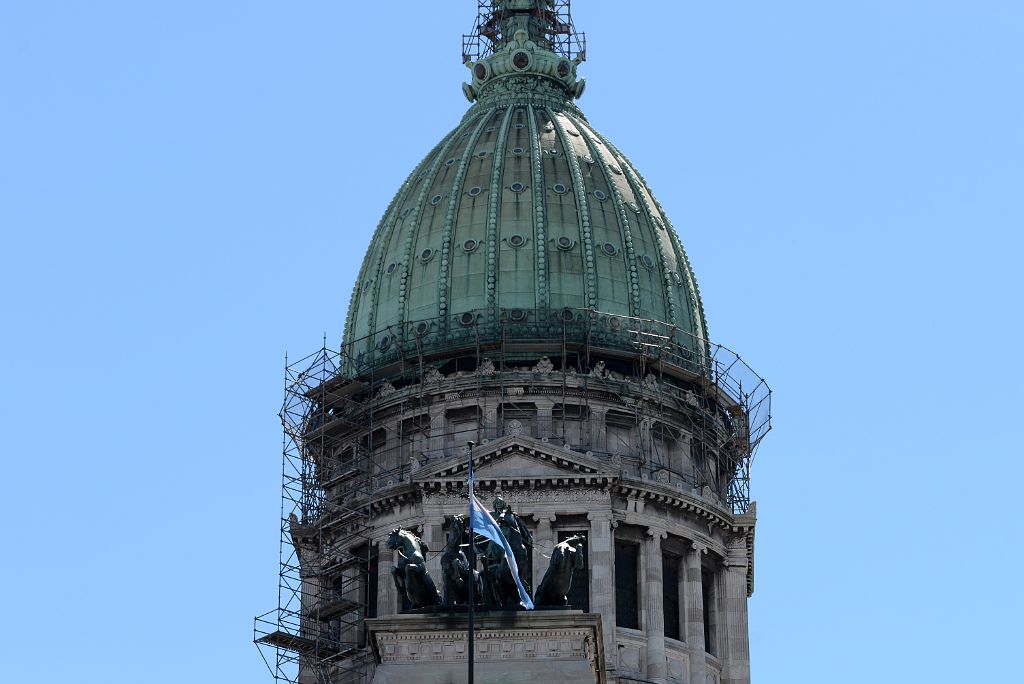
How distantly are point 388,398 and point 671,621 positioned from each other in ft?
54.5

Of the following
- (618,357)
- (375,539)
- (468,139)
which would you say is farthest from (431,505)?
(468,139)

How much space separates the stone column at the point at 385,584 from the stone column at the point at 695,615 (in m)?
13.1

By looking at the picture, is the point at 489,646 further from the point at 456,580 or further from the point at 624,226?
the point at 624,226

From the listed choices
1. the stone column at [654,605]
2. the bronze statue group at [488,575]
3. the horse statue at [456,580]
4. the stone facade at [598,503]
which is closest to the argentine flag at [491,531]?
the bronze statue group at [488,575]

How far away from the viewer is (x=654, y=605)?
114 m

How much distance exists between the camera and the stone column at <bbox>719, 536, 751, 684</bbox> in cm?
11731

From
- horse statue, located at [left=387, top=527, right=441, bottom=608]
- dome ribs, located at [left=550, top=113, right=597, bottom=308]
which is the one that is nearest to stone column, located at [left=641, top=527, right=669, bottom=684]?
dome ribs, located at [left=550, top=113, right=597, bottom=308]

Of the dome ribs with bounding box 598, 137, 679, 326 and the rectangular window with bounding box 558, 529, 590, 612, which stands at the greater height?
the dome ribs with bounding box 598, 137, 679, 326

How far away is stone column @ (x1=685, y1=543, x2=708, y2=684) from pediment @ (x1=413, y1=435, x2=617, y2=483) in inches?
257

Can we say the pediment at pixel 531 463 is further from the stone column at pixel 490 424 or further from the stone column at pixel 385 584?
the stone column at pixel 385 584

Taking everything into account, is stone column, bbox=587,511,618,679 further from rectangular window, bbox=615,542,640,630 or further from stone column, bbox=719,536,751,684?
stone column, bbox=719,536,751,684

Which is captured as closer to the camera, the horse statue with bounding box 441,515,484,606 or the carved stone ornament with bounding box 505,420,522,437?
the horse statue with bounding box 441,515,484,606

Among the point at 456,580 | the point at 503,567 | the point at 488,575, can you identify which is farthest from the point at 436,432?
the point at 503,567

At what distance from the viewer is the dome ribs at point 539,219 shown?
121188 mm
